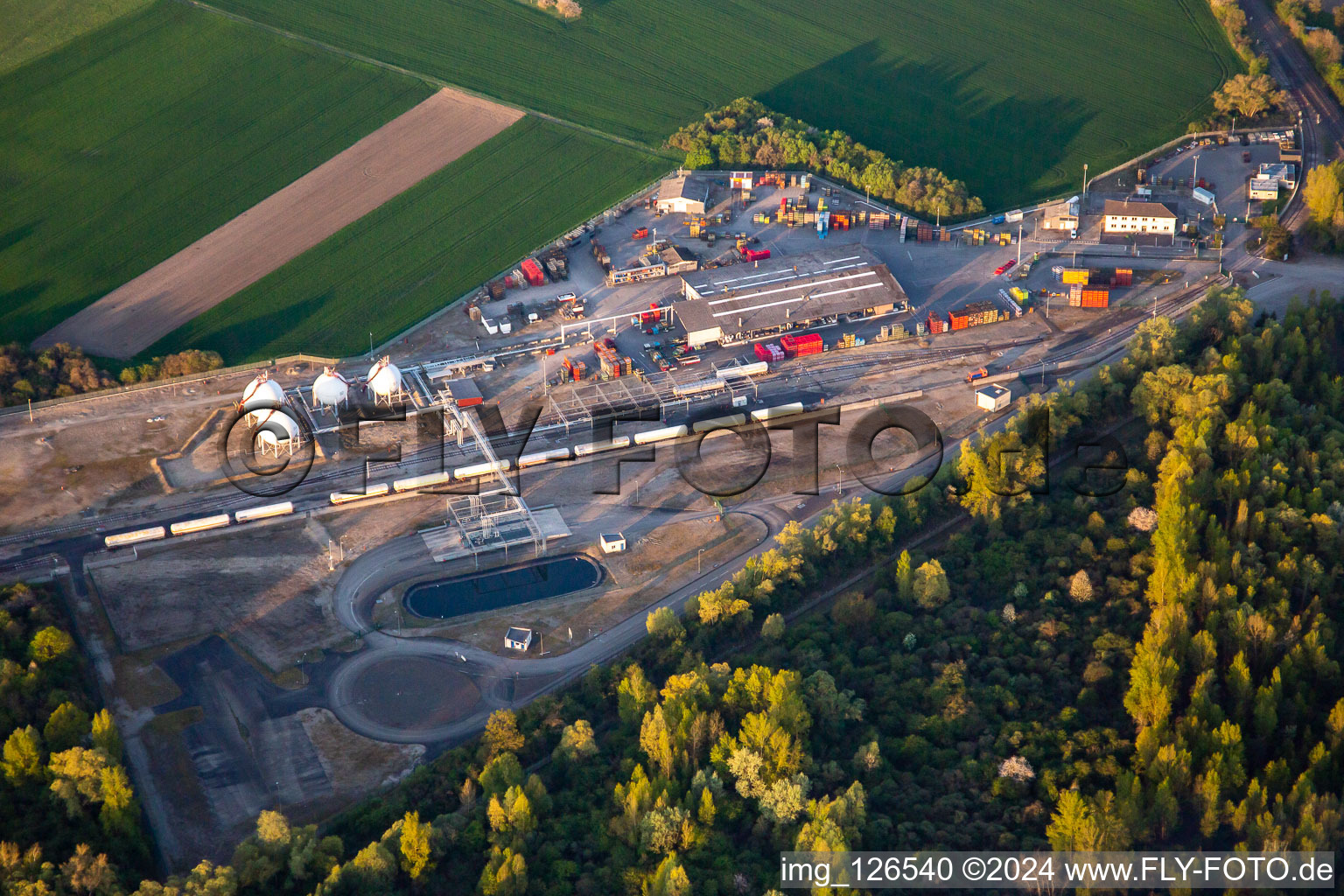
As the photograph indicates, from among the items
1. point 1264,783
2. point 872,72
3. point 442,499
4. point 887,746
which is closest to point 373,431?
point 442,499

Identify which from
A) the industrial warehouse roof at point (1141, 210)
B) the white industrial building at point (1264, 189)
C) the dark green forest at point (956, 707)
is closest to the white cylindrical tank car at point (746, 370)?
the dark green forest at point (956, 707)

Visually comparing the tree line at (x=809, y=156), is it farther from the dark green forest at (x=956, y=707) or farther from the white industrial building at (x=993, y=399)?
the dark green forest at (x=956, y=707)

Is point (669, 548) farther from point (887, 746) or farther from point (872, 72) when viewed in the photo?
point (872, 72)

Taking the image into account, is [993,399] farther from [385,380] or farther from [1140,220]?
[385,380]

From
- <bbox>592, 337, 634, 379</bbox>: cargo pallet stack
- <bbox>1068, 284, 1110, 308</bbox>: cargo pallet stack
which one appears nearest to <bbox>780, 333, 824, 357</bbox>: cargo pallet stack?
<bbox>592, 337, 634, 379</bbox>: cargo pallet stack

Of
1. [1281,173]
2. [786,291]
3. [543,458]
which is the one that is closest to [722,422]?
[543,458]

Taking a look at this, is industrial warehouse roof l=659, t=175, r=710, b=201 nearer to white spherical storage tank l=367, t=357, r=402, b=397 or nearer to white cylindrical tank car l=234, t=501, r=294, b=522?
white spherical storage tank l=367, t=357, r=402, b=397
